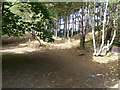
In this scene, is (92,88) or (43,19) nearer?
(92,88)

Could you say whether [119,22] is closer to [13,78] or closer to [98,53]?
[98,53]

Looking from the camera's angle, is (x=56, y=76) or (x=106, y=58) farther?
(x=106, y=58)

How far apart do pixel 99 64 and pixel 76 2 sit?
4990 millimetres

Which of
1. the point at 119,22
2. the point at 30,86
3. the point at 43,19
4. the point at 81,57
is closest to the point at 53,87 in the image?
the point at 30,86

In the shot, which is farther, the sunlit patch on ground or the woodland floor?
the sunlit patch on ground

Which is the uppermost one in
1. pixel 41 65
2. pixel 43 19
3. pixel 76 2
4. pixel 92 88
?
pixel 76 2

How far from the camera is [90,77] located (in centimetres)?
572

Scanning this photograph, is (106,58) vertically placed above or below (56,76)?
above

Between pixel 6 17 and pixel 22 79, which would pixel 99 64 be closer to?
pixel 22 79

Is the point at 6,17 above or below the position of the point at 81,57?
above

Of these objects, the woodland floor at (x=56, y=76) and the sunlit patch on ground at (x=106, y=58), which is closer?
the woodland floor at (x=56, y=76)

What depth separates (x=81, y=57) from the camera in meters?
8.89

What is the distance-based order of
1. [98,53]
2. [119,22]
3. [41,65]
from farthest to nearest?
[98,53] < [119,22] < [41,65]

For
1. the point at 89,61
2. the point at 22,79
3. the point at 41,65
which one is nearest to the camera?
the point at 22,79
